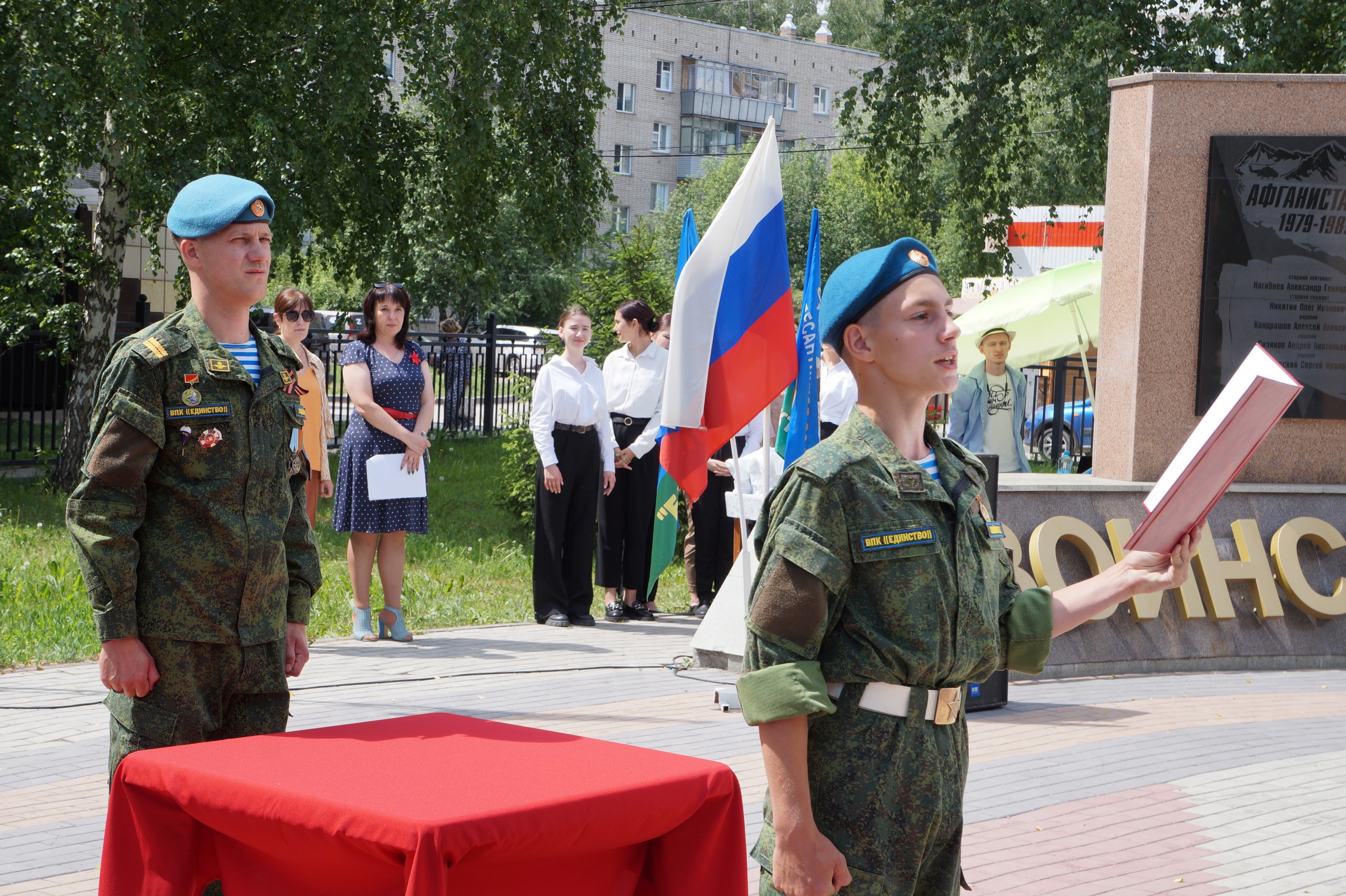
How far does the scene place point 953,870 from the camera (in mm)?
2533

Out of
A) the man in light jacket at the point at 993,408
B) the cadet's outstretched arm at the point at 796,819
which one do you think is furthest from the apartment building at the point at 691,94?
the cadet's outstretched arm at the point at 796,819

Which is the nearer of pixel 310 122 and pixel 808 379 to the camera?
pixel 808 379

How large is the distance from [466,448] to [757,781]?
48.2ft

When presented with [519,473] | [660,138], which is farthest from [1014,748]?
[660,138]

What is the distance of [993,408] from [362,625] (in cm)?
487

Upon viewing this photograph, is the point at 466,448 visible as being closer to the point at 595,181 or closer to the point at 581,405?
the point at 595,181

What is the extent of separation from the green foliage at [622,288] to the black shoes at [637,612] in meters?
3.07

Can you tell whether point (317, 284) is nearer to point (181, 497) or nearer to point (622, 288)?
point (622, 288)

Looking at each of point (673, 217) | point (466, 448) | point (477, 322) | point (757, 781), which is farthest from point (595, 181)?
point (673, 217)

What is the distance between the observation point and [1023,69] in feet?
56.2

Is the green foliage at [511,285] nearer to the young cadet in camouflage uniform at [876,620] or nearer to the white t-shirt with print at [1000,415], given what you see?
the white t-shirt with print at [1000,415]

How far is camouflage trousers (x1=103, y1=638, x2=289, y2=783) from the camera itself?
3.12m

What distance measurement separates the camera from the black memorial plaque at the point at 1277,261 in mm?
8727

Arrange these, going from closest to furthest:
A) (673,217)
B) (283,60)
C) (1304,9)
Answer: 1. (283,60)
2. (1304,9)
3. (673,217)
